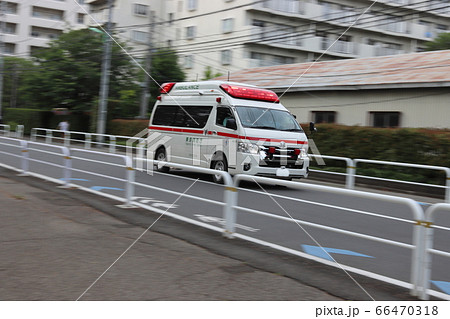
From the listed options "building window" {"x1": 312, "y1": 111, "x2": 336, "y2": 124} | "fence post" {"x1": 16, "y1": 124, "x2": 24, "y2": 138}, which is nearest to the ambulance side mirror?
"building window" {"x1": 312, "y1": 111, "x2": 336, "y2": 124}

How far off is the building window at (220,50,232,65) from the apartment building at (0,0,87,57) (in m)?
34.4

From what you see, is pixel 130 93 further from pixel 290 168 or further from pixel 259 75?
pixel 290 168

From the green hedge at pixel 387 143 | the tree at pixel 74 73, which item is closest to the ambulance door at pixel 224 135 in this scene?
the green hedge at pixel 387 143

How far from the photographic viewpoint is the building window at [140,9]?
54.6 meters

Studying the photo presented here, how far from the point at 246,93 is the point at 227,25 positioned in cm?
3077

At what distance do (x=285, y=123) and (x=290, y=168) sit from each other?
4.20ft

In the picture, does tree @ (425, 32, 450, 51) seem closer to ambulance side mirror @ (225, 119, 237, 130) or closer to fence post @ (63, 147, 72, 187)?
ambulance side mirror @ (225, 119, 237, 130)

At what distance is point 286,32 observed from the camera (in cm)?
4428

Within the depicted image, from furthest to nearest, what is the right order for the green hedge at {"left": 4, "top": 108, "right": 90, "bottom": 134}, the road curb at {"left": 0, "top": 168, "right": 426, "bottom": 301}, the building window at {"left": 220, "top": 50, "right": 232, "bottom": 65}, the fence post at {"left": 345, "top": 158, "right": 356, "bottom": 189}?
the building window at {"left": 220, "top": 50, "right": 232, "bottom": 65}
the green hedge at {"left": 4, "top": 108, "right": 90, "bottom": 134}
the fence post at {"left": 345, "top": 158, "right": 356, "bottom": 189}
the road curb at {"left": 0, "top": 168, "right": 426, "bottom": 301}

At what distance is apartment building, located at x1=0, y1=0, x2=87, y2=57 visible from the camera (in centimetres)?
7175

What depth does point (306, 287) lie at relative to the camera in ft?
15.9

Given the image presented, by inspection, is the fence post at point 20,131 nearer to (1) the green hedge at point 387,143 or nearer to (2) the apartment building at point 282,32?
(2) the apartment building at point 282,32

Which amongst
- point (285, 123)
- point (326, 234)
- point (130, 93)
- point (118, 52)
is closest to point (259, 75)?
point (130, 93)

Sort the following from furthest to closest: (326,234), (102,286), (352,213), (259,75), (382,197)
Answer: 1. (259,75)
2. (326,234)
3. (352,213)
4. (382,197)
5. (102,286)
